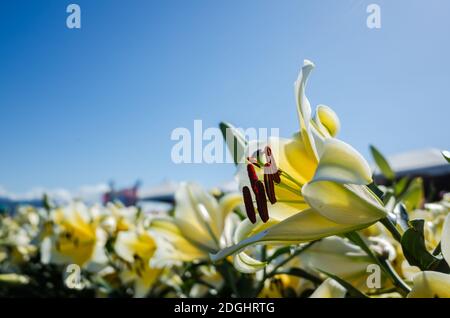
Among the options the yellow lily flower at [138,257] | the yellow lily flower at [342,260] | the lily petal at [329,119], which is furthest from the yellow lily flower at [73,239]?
the lily petal at [329,119]

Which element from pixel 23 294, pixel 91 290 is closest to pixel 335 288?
pixel 91 290

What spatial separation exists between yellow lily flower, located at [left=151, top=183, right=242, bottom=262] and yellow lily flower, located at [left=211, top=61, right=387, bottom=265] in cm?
22

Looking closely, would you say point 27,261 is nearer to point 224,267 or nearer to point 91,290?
point 91,290

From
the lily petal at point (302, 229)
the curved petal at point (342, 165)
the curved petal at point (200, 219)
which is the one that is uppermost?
the curved petal at point (342, 165)

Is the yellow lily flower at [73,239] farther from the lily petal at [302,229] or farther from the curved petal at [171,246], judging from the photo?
the lily petal at [302,229]

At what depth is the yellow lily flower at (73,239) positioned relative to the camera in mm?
875

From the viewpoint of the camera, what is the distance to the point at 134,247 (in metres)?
0.73

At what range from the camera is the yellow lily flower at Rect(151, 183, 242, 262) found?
56cm

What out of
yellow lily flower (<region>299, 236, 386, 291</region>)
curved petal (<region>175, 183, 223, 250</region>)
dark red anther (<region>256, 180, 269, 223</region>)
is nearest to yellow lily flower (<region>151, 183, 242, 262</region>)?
curved petal (<region>175, 183, 223, 250</region>)

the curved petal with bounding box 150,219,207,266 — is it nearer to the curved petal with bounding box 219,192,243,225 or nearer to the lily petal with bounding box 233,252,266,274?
the curved petal with bounding box 219,192,243,225

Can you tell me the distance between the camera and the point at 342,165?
0.26 meters

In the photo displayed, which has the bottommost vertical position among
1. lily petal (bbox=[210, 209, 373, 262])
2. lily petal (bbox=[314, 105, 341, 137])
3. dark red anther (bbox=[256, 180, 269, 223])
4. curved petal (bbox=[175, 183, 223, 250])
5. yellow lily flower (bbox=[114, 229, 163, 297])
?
yellow lily flower (bbox=[114, 229, 163, 297])

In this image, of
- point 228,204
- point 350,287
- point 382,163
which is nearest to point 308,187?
point 350,287

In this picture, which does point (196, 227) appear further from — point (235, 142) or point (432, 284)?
point (432, 284)
